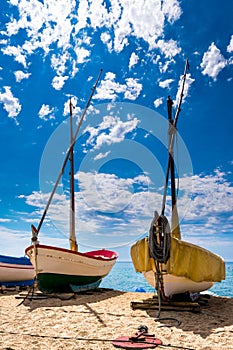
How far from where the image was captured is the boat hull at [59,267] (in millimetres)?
16219

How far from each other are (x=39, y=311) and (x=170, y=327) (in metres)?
4.99

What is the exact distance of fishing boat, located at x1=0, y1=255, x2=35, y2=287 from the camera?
832 inches

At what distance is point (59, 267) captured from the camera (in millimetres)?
16672

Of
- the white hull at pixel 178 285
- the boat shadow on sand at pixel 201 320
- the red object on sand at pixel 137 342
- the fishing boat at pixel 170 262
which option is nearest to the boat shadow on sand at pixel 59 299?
the fishing boat at pixel 170 262

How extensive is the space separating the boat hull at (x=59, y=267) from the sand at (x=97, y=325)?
2568 mm

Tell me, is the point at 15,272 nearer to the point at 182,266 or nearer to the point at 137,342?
the point at 182,266

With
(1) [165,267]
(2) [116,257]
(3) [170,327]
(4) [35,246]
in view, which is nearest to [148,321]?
(3) [170,327]

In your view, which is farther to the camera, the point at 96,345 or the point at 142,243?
the point at 142,243

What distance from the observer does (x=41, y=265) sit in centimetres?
1628

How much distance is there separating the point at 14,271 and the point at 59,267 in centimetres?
644

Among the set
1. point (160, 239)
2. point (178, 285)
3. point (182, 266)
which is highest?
point (160, 239)

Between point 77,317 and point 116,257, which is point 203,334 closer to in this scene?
point 77,317

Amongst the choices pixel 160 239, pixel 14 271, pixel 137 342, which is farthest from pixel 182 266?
pixel 14 271

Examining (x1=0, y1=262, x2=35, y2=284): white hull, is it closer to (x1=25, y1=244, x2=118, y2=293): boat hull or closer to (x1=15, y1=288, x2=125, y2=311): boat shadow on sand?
(x1=25, y1=244, x2=118, y2=293): boat hull
